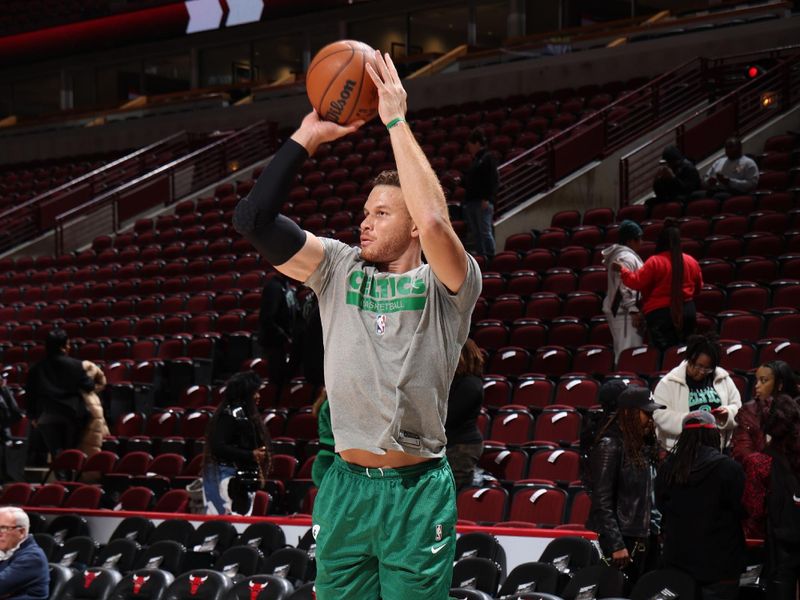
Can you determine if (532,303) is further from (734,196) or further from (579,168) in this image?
(579,168)

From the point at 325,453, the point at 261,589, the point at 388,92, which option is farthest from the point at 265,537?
the point at 388,92

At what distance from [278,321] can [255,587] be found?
14.3ft

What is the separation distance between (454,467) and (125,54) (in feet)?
71.5

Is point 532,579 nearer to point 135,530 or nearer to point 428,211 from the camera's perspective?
point 135,530

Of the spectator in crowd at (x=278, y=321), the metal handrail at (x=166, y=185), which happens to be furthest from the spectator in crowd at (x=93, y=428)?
the metal handrail at (x=166, y=185)

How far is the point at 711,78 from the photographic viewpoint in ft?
49.2

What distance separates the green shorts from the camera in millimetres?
2590

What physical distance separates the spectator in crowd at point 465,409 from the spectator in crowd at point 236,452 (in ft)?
5.41

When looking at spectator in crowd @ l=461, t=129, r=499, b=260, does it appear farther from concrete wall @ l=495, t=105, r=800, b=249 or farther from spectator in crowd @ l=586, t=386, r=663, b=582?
spectator in crowd @ l=586, t=386, r=663, b=582

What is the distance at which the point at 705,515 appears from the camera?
5102 mm

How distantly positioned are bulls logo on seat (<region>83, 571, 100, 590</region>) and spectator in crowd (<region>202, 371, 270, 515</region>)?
1.25 m

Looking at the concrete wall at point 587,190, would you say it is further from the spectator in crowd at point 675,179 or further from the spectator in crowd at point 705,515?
the spectator in crowd at point 705,515

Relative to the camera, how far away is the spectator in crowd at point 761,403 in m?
6.07

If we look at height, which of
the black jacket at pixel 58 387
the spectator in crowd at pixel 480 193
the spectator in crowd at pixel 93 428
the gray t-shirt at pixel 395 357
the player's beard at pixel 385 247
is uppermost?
the spectator in crowd at pixel 480 193
